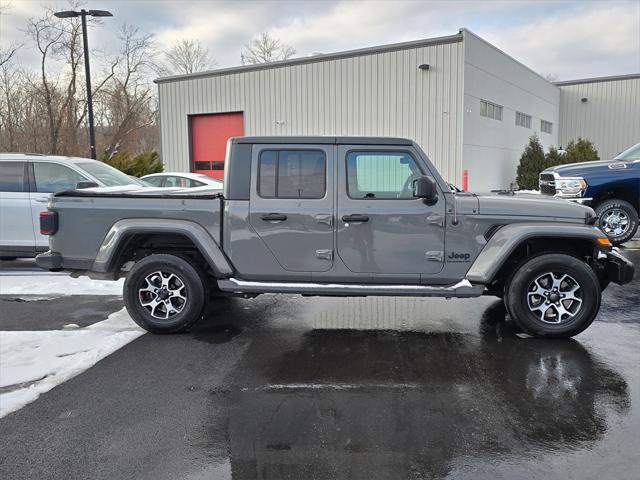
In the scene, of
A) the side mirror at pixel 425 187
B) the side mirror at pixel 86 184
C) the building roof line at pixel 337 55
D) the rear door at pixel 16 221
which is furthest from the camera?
the building roof line at pixel 337 55

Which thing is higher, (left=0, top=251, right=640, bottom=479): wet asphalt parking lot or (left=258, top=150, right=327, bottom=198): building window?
(left=258, top=150, right=327, bottom=198): building window

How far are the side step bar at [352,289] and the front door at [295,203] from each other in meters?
0.18

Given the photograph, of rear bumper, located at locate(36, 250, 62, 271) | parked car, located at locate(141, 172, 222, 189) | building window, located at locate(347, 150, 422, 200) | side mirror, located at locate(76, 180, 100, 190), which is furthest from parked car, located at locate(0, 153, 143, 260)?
building window, located at locate(347, 150, 422, 200)

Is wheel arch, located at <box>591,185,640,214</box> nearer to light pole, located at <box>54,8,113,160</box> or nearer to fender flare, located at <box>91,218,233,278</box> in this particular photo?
fender flare, located at <box>91,218,233,278</box>

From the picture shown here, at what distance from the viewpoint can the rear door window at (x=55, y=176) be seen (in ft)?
27.4

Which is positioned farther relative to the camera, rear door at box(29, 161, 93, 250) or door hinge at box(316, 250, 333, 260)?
rear door at box(29, 161, 93, 250)

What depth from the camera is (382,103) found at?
19469 millimetres

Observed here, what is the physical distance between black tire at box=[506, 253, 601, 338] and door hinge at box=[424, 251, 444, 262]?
2.37ft

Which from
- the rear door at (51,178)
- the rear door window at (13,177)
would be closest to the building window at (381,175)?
the rear door at (51,178)

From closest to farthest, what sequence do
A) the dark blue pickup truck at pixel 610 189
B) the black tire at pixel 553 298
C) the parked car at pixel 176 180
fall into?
1. the black tire at pixel 553 298
2. the dark blue pickup truck at pixel 610 189
3. the parked car at pixel 176 180

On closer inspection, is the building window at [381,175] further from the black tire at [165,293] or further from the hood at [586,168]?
the hood at [586,168]

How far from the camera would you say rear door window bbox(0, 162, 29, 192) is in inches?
325

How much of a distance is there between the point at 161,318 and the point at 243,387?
1.66 m

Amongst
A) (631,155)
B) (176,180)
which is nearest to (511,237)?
(631,155)
